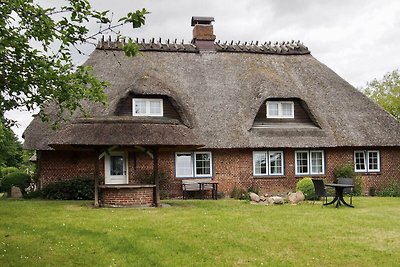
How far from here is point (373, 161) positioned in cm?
2670

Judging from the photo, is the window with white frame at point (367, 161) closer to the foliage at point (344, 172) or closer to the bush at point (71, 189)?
the foliage at point (344, 172)

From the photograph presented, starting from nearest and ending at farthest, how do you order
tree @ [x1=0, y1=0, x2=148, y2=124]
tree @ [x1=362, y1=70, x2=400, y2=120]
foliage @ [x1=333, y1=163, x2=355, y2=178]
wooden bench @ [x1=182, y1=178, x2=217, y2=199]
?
1. tree @ [x1=0, y1=0, x2=148, y2=124]
2. wooden bench @ [x1=182, y1=178, x2=217, y2=199]
3. foliage @ [x1=333, y1=163, x2=355, y2=178]
4. tree @ [x1=362, y1=70, x2=400, y2=120]

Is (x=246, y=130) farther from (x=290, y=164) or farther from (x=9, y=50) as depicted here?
(x=9, y=50)

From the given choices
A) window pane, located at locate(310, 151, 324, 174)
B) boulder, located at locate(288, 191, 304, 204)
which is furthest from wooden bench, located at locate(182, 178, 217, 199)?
window pane, located at locate(310, 151, 324, 174)

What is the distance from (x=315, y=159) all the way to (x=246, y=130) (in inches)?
169

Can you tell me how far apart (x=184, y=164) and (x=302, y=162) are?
245 inches

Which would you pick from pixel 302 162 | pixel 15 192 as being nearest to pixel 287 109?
pixel 302 162

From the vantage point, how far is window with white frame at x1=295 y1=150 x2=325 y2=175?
2572 centimetres

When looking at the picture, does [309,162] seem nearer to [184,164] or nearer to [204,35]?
[184,164]

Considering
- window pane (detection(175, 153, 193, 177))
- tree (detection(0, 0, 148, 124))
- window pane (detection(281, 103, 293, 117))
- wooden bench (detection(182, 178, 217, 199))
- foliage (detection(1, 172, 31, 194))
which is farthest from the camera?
foliage (detection(1, 172, 31, 194))

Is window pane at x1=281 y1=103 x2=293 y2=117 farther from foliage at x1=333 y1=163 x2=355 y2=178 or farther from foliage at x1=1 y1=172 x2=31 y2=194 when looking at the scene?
foliage at x1=1 y1=172 x2=31 y2=194

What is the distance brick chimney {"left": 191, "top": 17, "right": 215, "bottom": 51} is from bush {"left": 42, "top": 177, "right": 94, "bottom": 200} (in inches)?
438

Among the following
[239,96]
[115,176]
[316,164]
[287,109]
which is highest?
[239,96]

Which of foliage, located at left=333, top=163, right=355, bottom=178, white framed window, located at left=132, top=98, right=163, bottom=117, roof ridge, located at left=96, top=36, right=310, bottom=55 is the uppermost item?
roof ridge, located at left=96, top=36, right=310, bottom=55
